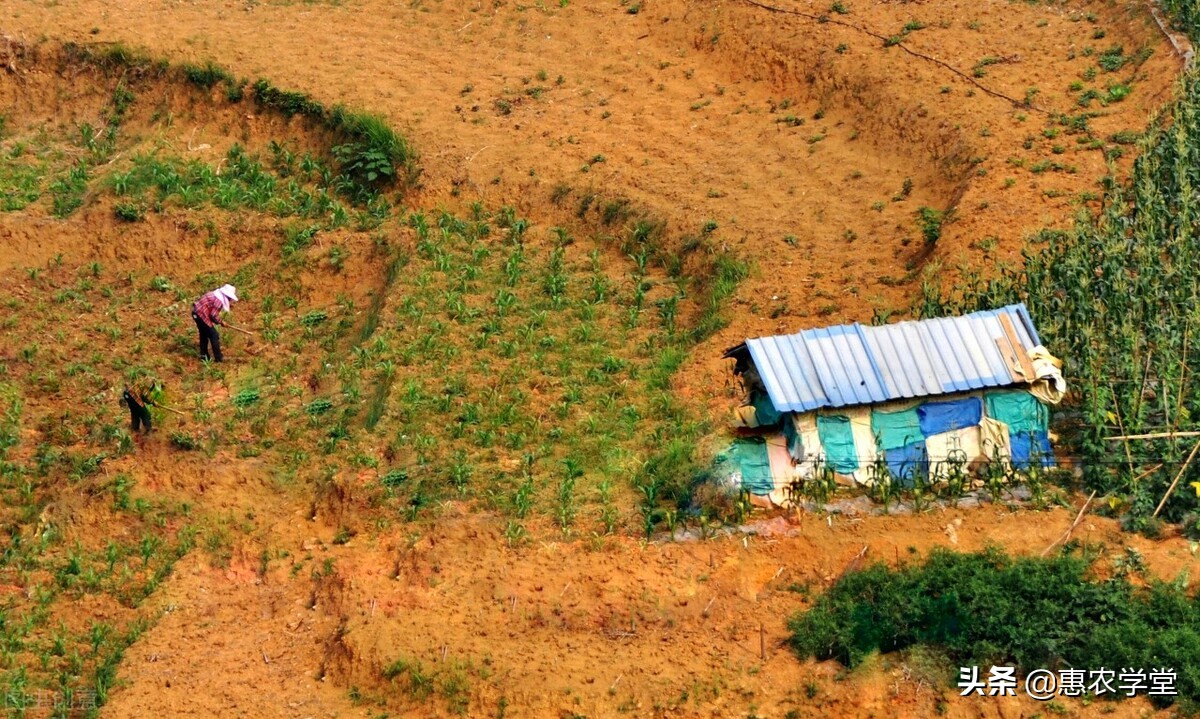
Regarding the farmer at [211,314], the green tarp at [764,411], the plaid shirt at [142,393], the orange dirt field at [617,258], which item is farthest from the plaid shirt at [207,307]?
the green tarp at [764,411]

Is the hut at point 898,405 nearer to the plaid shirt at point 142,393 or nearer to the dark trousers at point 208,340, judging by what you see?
the plaid shirt at point 142,393

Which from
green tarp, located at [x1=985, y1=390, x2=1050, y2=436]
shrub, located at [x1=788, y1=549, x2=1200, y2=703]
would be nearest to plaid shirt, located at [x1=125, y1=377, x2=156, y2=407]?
shrub, located at [x1=788, y1=549, x2=1200, y2=703]

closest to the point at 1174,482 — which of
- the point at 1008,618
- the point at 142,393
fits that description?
the point at 1008,618

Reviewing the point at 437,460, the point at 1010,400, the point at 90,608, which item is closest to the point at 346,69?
the point at 437,460

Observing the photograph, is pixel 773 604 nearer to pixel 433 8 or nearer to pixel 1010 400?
pixel 1010 400

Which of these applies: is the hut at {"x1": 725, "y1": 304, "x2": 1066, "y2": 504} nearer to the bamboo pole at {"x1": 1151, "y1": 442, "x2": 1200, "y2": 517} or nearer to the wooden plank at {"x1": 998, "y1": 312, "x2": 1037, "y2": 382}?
the wooden plank at {"x1": 998, "y1": 312, "x2": 1037, "y2": 382}

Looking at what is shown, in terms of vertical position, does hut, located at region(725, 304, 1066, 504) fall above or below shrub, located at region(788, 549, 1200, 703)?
A: above

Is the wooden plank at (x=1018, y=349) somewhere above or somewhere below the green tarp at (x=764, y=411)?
above
